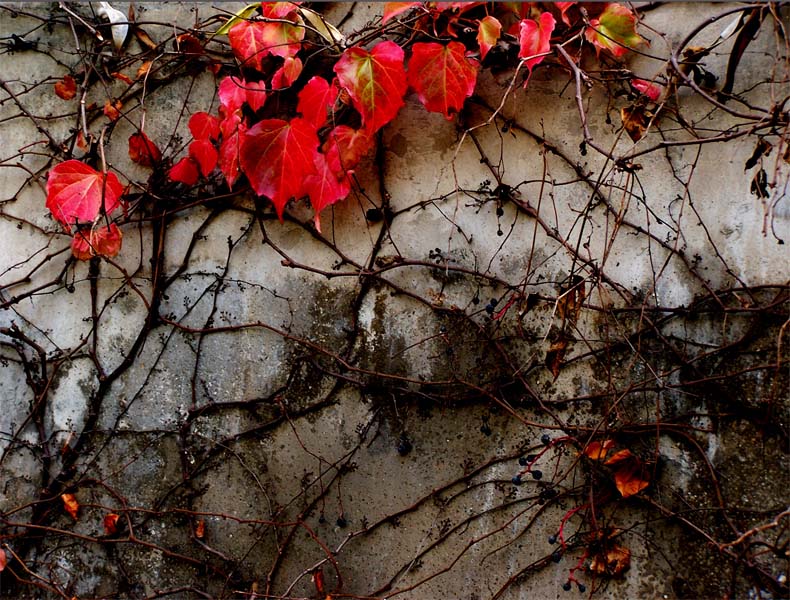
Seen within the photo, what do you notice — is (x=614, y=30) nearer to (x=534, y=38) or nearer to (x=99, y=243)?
(x=534, y=38)

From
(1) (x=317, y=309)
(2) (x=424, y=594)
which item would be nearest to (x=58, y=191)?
(1) (x=317, y=309)

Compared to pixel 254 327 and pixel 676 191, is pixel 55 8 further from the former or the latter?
pixel 676 191

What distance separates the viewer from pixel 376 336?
2283 mm

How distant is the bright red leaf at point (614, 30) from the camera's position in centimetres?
211

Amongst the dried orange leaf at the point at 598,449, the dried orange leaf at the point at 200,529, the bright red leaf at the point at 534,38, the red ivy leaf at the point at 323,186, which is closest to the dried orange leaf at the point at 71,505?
the dried orange leaf at the point at 200,529

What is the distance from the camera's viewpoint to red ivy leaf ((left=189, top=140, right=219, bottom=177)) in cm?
232

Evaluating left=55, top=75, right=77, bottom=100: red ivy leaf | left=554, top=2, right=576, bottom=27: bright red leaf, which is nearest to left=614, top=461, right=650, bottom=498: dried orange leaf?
left=554, top=2, right=576, bottom=27: bright red leaf

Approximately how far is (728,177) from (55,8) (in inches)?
98.4

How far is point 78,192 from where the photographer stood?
2258mm

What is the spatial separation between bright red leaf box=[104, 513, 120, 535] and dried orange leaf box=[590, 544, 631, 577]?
1606mm

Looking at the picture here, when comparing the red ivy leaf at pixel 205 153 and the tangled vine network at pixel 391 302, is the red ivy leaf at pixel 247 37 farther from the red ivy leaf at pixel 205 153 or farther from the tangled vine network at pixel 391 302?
the red ivy leaf at pixel 205 153

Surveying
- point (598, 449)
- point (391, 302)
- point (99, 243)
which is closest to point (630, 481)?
point (598, 449)

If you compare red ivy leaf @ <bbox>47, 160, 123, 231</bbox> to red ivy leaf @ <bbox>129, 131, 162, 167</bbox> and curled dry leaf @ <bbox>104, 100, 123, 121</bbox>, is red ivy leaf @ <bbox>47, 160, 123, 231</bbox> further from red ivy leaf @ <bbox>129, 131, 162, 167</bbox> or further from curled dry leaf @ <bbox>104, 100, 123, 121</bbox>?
curled dry leaf @ <bbox>104, 100, 123, 121</bbox>

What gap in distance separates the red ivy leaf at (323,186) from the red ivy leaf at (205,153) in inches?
14.5
